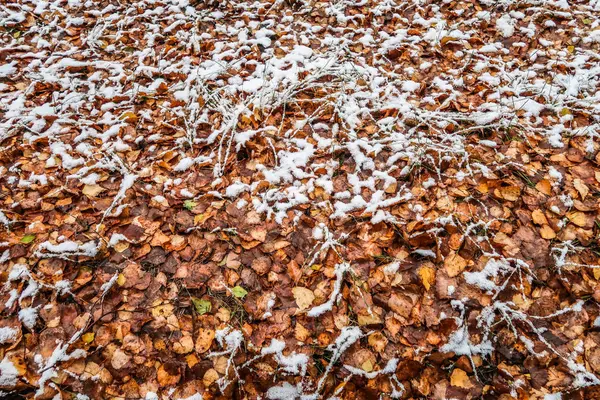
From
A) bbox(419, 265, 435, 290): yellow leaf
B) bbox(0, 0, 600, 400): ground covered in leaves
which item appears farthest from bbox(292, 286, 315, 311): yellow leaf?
bbox(419, 265, 435, 290): yellow leaf

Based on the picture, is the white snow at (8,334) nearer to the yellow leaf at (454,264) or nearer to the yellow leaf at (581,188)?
the yellow leaf at (454,264)

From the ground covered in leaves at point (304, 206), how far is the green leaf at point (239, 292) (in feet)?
0.04

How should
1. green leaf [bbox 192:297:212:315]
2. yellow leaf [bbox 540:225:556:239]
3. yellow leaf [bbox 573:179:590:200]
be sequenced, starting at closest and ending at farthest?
green leaf [bbox 192:297:212:315] < yellow leaf [bbox 540:225:556:239] < yellow leaf [bbox 573:179:590:200]

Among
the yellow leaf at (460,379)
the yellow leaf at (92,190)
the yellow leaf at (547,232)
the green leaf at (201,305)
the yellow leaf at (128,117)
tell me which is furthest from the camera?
the yellow leaf at (128,117)

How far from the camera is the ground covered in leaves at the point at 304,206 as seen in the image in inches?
64.6

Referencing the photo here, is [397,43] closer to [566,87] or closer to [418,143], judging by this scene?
[418,143]

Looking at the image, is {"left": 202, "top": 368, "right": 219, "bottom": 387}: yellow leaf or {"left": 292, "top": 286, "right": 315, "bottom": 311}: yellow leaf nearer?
{"left": 202, "top": 368, "right": 219, "bottom": 387}: yellow leaf

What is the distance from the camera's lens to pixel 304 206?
6.91ft

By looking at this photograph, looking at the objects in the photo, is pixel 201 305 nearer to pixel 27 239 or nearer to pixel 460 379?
pixel 27 239

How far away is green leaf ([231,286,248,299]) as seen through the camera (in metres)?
1.81

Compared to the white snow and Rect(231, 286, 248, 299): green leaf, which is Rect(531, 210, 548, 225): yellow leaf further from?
the white snow

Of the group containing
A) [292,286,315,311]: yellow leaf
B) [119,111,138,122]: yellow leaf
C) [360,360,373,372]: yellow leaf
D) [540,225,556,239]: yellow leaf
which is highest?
[119,111,138,122]: yellow leaf

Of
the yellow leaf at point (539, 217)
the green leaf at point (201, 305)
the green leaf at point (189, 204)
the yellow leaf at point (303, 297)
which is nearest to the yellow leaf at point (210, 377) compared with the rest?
the green leaf at point (201, 305)

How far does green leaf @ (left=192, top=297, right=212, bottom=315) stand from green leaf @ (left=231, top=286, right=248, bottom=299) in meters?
0.15
